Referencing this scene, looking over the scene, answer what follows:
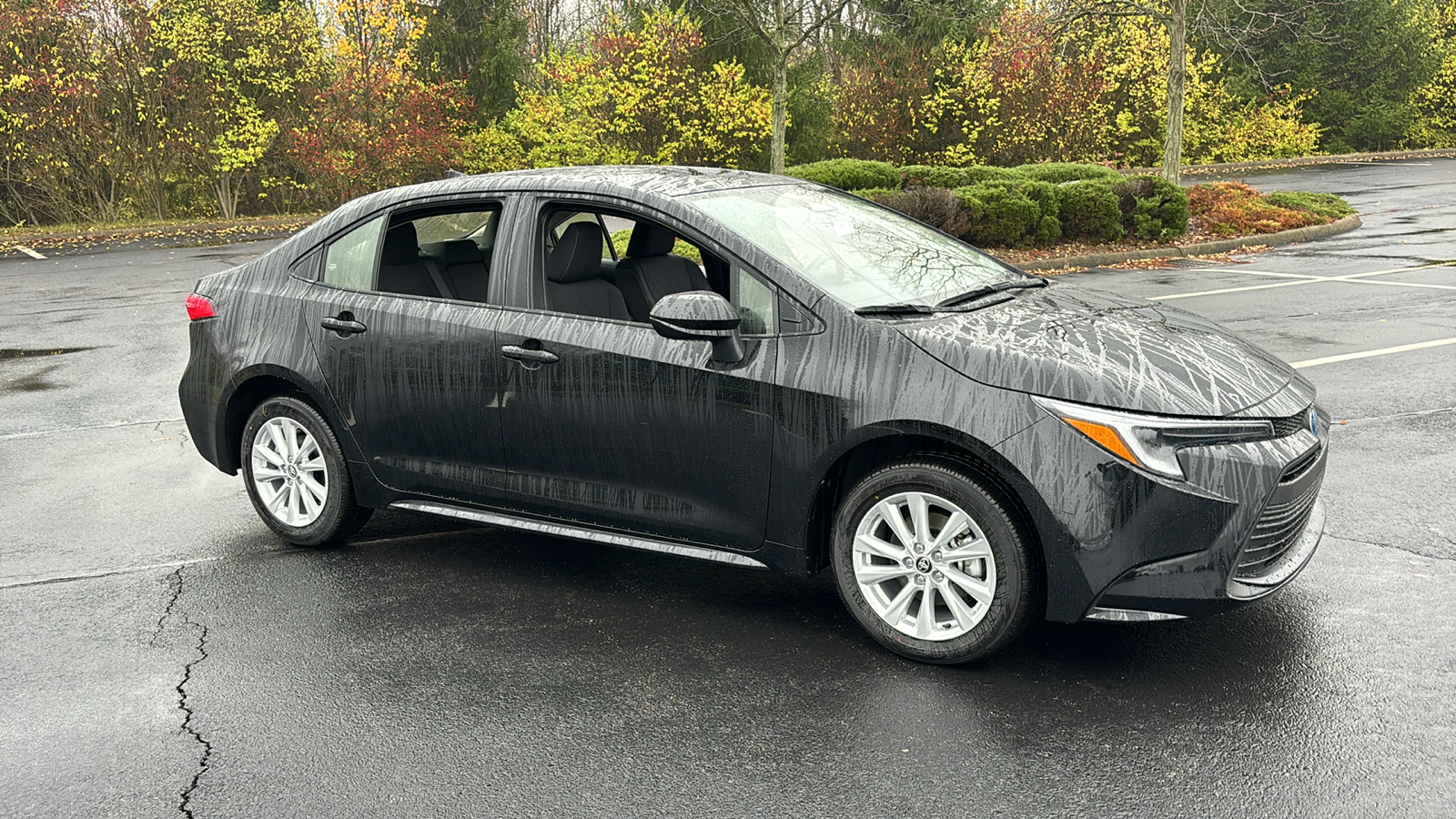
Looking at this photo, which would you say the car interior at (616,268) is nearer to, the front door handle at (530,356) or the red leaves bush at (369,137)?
the front door handle at (530,356)

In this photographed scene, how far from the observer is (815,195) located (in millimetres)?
5469

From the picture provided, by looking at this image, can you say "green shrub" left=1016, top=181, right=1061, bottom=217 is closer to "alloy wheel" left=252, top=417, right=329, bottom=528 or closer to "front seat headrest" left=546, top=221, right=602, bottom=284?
"front seat headrest" left=546, top=221, right=602, bottom=284

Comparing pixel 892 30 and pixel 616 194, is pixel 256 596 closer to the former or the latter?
pixel 616 194

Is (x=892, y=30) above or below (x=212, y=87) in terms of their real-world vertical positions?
above

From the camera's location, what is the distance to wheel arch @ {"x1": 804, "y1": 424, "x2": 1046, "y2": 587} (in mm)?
3969

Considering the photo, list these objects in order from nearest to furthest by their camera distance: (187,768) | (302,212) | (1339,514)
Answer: (187,768) → (1339,514) → (302,212)

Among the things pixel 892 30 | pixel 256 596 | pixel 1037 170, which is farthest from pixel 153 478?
pixel 892 30

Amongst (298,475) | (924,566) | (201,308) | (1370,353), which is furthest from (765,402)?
(1370,353)

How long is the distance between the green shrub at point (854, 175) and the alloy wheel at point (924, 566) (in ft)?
49.0

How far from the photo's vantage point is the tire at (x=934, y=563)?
13.2ft

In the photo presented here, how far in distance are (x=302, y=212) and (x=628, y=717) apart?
28.2 meters

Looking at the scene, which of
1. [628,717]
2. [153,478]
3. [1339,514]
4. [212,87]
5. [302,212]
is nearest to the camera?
[628,717]

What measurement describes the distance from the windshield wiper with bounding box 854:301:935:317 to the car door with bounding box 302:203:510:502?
1488mm

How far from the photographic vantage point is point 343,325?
5.38 m
